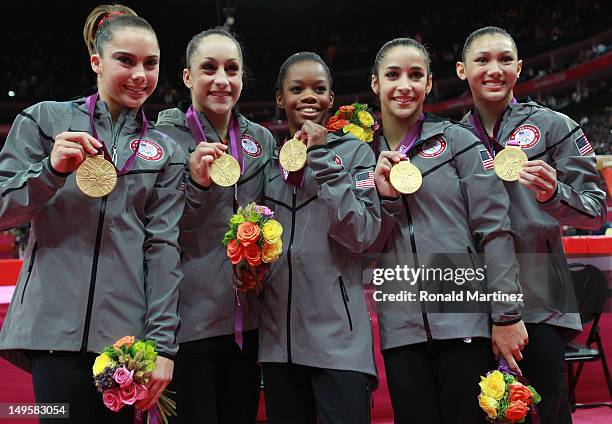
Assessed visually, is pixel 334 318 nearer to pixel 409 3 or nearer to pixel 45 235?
pixel 45 235

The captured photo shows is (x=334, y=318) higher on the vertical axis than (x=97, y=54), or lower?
lower

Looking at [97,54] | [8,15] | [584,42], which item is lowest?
[97,54]

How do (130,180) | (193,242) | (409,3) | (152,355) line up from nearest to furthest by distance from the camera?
(152,355) → (130,180) → (193,242) → (409,3)

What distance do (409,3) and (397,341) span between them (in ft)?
83.2

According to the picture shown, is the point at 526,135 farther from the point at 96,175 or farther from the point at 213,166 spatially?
the point at 96,175

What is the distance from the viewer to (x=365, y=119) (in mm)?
2859

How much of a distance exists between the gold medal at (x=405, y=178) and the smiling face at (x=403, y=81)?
1.09 ft

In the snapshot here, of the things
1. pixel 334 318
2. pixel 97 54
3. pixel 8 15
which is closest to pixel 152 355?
pixel 334 318

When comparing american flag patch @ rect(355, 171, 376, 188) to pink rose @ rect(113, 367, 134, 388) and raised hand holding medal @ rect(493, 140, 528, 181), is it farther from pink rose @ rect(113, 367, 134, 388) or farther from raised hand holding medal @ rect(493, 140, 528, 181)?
pink rose @ rect(113, 367, 134, 388)

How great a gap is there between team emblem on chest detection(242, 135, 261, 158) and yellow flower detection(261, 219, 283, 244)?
1.72 feet

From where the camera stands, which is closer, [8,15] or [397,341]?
[397,341]

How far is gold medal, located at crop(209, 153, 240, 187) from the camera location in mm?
2488

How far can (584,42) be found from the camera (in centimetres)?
2022

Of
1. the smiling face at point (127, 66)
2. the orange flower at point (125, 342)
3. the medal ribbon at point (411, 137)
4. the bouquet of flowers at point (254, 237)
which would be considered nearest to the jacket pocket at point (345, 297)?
the bouquet of flowers at point (254, 237)
